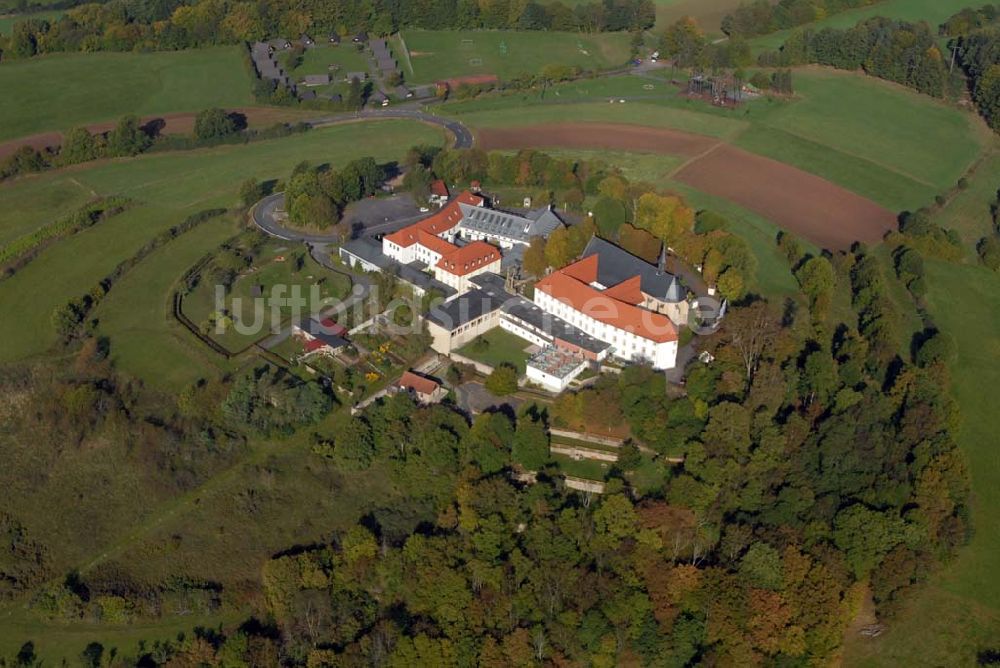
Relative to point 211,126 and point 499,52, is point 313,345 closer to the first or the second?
point 211,126

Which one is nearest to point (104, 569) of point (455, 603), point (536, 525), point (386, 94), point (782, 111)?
point (455, 603)

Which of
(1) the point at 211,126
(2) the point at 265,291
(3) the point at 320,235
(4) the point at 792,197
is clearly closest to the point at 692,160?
(4) the point at 792,197

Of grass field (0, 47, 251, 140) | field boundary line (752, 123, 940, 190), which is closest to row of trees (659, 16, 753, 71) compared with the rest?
field boundary line (752, 123, 940, 190)

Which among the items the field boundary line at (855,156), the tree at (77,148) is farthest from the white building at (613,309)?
the tree at (77,148)

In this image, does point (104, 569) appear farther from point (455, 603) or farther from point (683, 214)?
point (683, 214)

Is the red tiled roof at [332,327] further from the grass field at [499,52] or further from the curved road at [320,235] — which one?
the grass field at [499,52]

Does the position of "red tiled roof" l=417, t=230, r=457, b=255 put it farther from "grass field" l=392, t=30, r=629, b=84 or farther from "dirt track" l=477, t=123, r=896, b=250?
"grass field" l=392, t=30, r=629, b=84
